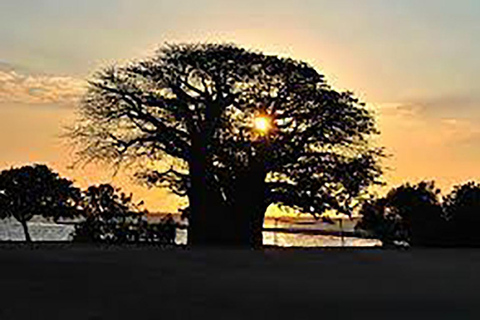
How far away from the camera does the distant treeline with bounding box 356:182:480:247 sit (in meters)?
30.8

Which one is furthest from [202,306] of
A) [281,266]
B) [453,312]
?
[281,266]

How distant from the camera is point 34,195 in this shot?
1614 inches

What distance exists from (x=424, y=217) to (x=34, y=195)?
836 inches

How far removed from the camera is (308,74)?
109 feet

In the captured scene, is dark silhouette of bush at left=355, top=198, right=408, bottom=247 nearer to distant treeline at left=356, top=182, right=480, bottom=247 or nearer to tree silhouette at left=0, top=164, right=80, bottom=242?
distant treeline at left=356, top=182, right=480, bottom=247

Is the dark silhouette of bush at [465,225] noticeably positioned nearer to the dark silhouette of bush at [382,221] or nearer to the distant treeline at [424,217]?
the distant treeline at [424,217]

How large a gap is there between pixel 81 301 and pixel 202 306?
1746 millimetres

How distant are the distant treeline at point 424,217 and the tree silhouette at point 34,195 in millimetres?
16213

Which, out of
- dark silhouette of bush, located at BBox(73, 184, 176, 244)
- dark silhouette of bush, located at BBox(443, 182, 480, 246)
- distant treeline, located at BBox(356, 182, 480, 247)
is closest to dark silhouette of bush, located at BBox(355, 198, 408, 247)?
distant treeline, located at BBox(356, 182, 480, 247)

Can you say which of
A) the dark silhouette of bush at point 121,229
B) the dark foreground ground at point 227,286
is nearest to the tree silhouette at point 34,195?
the dark silhouette of bush at point 121,229

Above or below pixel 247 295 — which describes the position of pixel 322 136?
above

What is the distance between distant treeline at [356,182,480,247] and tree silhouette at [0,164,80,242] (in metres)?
16.2

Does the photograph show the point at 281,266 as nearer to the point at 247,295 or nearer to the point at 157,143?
the point at 247,295

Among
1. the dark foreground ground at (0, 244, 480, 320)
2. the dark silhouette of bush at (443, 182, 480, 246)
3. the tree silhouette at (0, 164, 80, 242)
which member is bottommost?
the dark foreground ground at (0, 244, 480, 320)
